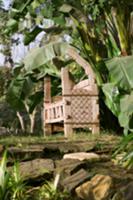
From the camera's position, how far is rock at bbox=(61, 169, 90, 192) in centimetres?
413

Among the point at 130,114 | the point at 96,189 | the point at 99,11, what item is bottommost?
the point at 96,189

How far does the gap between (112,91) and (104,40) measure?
2.24m

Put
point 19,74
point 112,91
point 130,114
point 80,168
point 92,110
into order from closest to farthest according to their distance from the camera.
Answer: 1. point 80,168
2. point 130,114
3. point 112,91
4. point 92,110
5. point 19,74

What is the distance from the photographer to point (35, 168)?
15.8 feet

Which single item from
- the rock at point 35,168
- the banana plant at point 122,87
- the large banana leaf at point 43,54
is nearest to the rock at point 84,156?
the rock at point 35,168

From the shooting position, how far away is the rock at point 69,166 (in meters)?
4.53

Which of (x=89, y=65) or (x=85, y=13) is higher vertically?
(x=85, y=13)

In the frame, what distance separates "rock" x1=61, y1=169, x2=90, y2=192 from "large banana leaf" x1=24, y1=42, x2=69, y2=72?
437cm

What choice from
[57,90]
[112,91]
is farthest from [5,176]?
[57,90]

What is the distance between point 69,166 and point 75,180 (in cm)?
48

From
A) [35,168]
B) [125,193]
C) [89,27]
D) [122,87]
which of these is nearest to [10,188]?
[35,168]

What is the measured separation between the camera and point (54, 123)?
9844 millimetres

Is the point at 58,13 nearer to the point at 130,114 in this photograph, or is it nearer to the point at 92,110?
the point at 92,110

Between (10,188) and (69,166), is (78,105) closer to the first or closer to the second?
(69,166)
